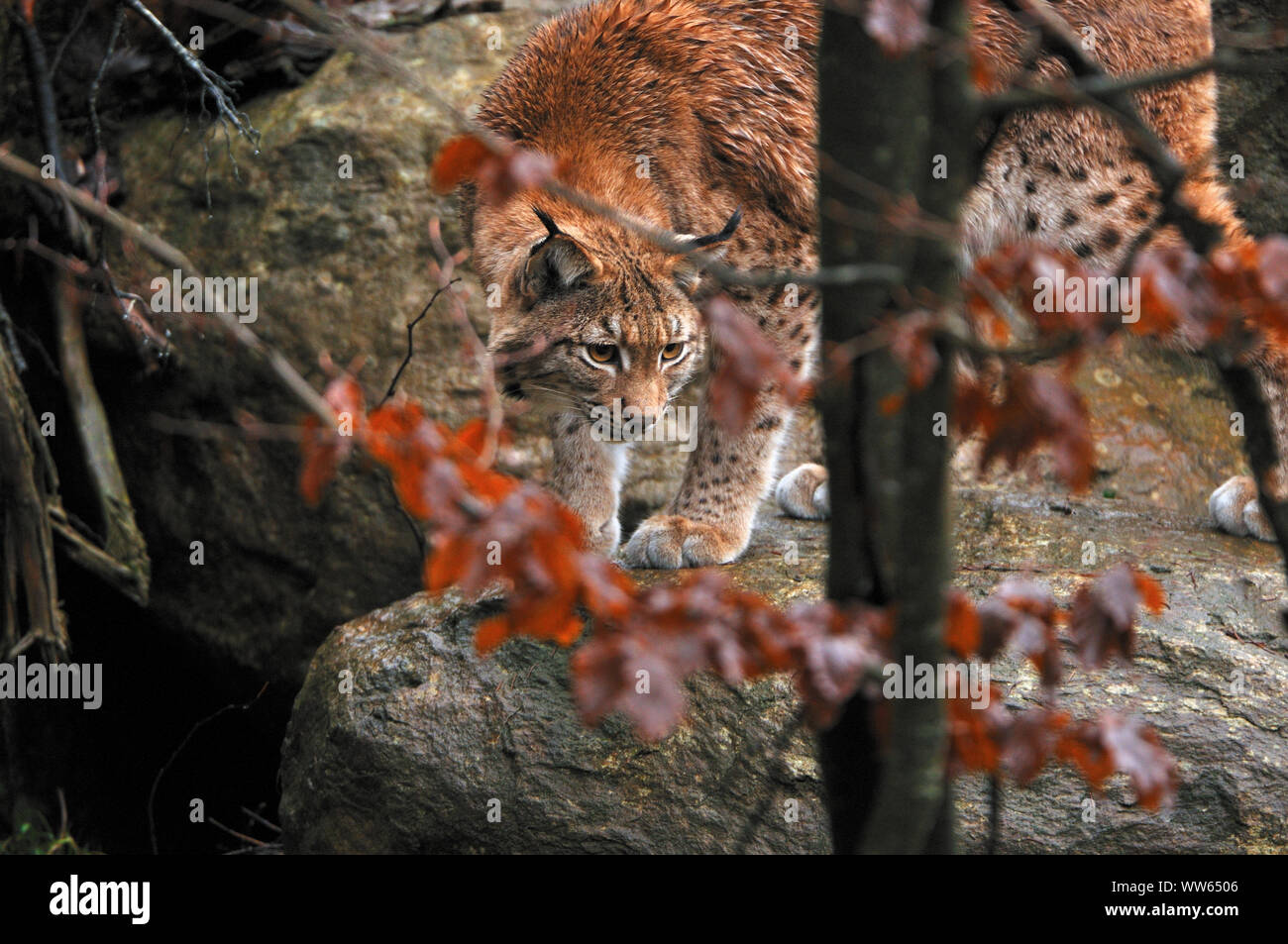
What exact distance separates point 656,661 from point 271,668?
459cm

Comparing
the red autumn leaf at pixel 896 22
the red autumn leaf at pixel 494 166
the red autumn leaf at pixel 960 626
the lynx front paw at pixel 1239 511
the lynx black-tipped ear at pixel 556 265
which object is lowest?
the red autumn leaf at pixel 960 626

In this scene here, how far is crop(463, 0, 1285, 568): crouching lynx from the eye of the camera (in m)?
4.27

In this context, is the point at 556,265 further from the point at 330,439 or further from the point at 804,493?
the point at 330,439

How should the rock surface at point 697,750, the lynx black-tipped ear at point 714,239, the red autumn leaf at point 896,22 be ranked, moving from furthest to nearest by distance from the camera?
the lynx black-tipped ear at point 714,239 < the rock surface at point 697,750 < the red autumn leaf at point 896,22

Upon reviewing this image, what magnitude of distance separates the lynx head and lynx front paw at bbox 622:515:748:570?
466 millimetres

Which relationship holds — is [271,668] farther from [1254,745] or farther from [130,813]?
[1254,745]

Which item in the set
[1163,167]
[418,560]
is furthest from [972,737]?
[418,560]

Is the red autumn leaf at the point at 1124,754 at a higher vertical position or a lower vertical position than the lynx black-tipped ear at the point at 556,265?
lower

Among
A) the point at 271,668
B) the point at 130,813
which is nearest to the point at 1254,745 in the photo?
the point at 271,668

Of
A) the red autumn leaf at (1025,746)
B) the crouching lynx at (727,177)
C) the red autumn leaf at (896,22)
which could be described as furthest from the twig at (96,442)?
the red autumn leaf at (896,22)

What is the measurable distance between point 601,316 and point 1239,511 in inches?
Result: 88.9

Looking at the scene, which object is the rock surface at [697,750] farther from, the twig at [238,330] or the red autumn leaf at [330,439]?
the red autumn leaf at [330,439]

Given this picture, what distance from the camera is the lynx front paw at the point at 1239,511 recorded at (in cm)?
436

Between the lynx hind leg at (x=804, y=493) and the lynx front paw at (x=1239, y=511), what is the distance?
137 centimetres
